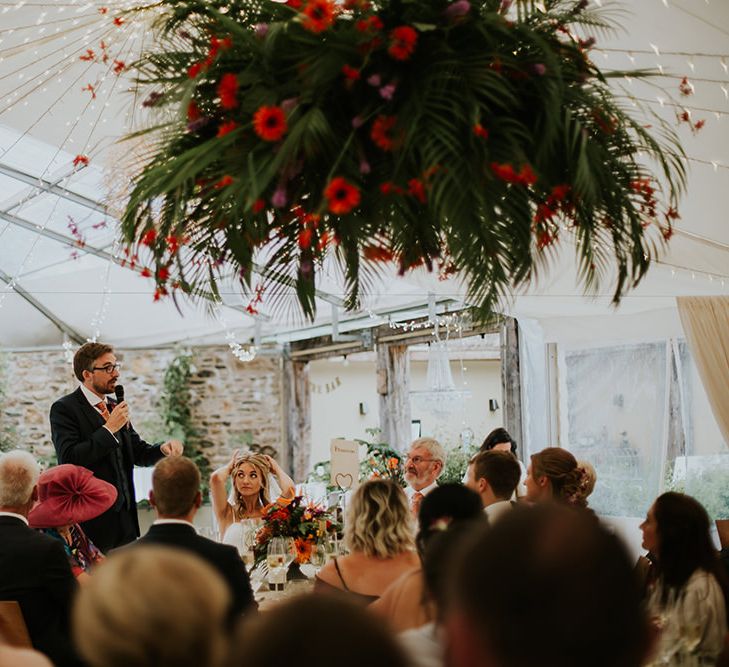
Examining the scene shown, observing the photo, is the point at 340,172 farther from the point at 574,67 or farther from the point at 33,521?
the point at 33,521

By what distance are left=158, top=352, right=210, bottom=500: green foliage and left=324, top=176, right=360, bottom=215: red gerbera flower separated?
10001 millimetres

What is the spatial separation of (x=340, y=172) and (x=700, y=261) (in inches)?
154

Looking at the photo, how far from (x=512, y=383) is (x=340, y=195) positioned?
671 cm

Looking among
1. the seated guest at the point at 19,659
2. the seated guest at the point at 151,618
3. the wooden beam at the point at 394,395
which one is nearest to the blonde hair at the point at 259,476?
the seated guest at the point at 19,659

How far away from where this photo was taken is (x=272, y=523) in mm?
4199

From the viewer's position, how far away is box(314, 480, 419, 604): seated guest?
10.1ft

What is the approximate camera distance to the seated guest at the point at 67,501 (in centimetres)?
370

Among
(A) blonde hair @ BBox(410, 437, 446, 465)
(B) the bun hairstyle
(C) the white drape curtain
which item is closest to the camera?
(B) the bun hairstyle

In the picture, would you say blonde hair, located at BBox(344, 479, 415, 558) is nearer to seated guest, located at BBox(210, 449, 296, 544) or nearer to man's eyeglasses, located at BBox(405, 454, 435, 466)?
seated guest, located at BBox(210, 449, 296, 544)

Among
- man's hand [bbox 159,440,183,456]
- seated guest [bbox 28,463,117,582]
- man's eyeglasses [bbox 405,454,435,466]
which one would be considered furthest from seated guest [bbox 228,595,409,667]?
man's eyeglasses [bbox 405,454,435,466]

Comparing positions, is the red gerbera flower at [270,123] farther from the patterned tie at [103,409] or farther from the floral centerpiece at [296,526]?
the patterned tie at [103,409]

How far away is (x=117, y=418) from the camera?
168 inches

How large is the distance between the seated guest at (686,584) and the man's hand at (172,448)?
1.94 meters

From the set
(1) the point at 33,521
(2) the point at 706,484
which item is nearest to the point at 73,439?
(1) the point at 33,521
